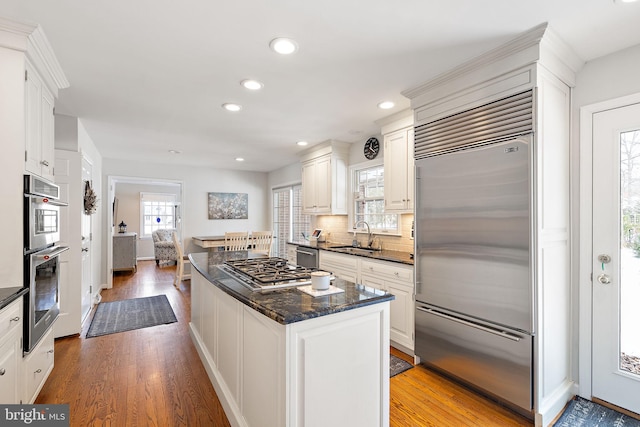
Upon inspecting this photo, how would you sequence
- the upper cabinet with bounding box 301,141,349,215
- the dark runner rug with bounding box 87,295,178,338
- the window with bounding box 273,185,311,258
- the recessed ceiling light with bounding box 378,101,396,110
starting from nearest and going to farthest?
the recessed ceiling light with bounding box 378,101,396,110, the dark runner rug with bounding box 87,295,178,338, the upper cabinet with bounding box 301,141,349,215, the window with bounding box 273,185,311,258

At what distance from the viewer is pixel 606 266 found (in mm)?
2129

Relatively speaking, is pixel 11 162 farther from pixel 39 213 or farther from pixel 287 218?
pixel 287 218

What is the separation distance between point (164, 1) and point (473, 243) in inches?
96.3

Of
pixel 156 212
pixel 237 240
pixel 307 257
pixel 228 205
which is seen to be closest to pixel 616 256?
pixel 307 257

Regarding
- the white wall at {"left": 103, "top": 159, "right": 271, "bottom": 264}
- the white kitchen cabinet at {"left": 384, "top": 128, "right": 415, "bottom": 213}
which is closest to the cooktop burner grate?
the white kitchen cabinet at {"left": 384, "top": 128, "right": 415, "bottom": 213}

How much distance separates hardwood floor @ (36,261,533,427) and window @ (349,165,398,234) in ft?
5.48

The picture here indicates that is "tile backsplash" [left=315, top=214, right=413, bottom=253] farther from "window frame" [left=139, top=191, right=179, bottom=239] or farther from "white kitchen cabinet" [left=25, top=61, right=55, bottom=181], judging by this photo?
"window frame" [left=139, top=191, right=179, bottom=239]

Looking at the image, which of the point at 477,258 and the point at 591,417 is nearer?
the point at 591,417

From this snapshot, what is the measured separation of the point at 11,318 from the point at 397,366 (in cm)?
274

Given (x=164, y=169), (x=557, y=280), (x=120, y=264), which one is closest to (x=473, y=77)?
(x=557, y=280)

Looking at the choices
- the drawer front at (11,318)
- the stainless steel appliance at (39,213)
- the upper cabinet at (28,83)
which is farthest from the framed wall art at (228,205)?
the drawer front at (11,318)

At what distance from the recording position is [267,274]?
2.08m

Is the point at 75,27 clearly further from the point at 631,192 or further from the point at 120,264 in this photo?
the point at 120,264

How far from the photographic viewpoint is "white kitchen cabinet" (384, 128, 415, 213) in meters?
3.23
